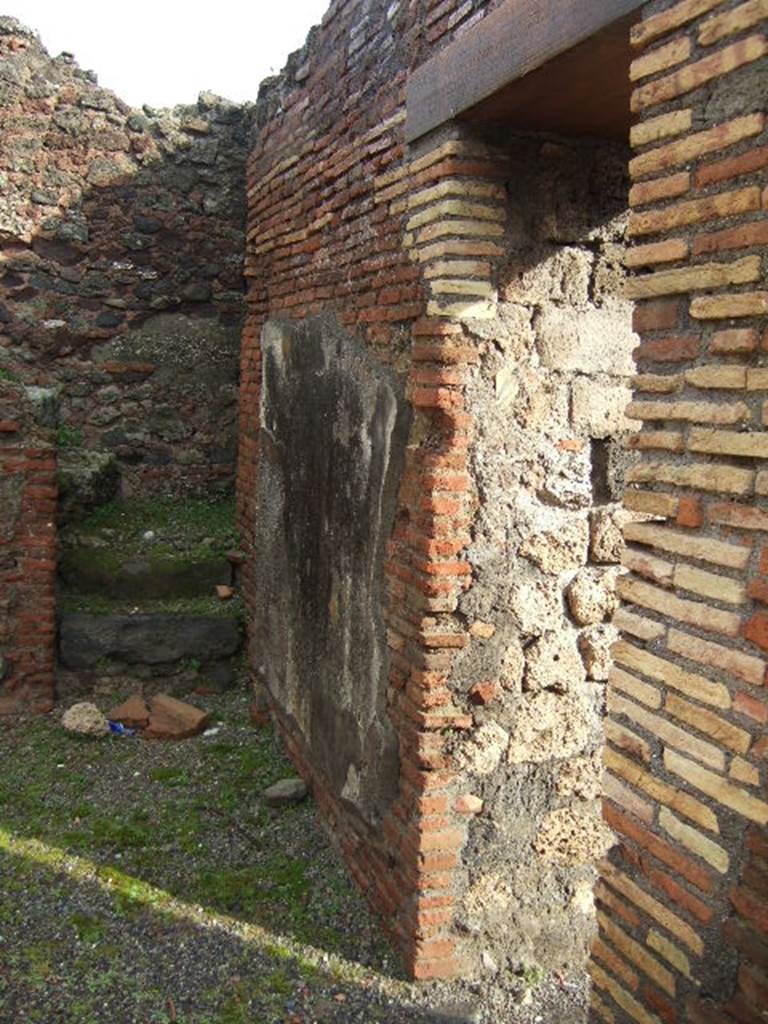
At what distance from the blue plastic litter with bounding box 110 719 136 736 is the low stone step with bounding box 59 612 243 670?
453mm

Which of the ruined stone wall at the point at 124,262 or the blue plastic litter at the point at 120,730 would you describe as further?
the ruined stone wall at the point at 124,262

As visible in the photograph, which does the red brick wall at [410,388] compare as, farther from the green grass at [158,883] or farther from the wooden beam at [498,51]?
the green grass at [158,883]

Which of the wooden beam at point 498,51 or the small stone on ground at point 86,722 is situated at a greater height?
the wooden beam at point 498,51

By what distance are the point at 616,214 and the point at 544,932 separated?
9.11 ft

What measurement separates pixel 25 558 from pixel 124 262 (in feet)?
7.35

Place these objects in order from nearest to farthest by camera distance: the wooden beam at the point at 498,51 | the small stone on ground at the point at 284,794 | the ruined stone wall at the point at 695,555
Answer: the ruined stone wall at the point at 695,555
the wooden beam at the point at 498,51
the small stone on ground at the point at 284,794

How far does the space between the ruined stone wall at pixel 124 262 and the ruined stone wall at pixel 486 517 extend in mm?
2789

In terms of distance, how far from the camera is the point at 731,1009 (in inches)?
78.5

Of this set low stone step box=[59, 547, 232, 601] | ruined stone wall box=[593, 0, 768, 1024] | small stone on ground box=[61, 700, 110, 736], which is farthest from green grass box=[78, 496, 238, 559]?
ruined stone wall box=[593, 0, 768, 1024]

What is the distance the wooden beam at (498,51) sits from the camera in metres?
2.46

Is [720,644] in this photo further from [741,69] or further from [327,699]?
[327,699]

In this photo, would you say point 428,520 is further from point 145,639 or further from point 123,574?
point 123,574

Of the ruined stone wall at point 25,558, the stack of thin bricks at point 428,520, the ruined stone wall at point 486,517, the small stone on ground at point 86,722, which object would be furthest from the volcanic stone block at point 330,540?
the ruined stone wall at point 25,558

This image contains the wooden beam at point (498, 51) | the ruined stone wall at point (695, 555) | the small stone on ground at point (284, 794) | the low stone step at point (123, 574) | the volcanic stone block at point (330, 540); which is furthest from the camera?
the low stone step at point (123, 574)
